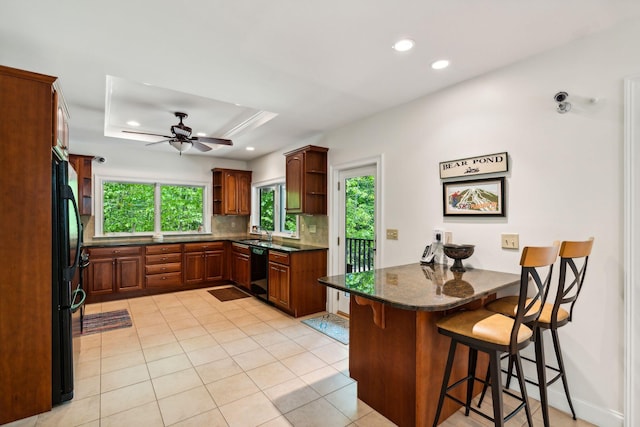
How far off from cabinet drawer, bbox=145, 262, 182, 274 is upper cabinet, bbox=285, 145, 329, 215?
2.61m

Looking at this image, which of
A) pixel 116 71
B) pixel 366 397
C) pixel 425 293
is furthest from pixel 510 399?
pixel 116 71

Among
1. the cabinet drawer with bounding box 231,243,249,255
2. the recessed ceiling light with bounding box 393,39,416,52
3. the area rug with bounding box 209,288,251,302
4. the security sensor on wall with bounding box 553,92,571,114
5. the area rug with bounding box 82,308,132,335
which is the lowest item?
the area rug with bounding box 209,288,251,302

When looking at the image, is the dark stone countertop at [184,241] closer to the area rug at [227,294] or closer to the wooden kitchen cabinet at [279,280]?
the wooden kitchen cabinet at [279,280]

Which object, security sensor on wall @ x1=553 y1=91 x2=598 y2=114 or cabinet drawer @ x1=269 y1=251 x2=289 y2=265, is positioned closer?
security sensor on wall @ x1=553 y1=91 x2=598 y2=114

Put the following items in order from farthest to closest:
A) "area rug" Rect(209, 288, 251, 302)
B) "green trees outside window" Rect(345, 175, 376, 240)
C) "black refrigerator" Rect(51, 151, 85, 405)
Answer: "area rug" Rect(209, 288, 251, 302) < "green trees outside window" Rect(345, 175, 376, 240) < "black refrigerator" Rect(51, 151, 85, 405)

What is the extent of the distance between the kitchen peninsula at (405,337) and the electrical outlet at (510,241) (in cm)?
22

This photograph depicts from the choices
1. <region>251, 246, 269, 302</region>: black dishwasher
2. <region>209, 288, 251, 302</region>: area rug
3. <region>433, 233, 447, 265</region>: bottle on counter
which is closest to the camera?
<region>433, 233, 447, 265</region>: bottle on counter

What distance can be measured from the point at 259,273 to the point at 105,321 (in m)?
2.11

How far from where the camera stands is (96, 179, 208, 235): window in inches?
214

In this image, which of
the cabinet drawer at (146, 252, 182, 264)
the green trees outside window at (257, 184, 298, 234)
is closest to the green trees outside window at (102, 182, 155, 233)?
the cabinet drawer at (146, 252, 182, 264)

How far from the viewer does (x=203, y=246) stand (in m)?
5.77

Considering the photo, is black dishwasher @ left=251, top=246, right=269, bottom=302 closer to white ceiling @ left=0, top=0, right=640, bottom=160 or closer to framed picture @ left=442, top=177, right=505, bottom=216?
white ceiling @ left=0, top=0, right=640, bottom=160

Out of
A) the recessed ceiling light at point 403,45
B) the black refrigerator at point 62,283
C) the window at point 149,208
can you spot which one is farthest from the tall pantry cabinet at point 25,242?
the window at point 149,208

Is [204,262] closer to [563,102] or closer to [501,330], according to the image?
[501,330]
